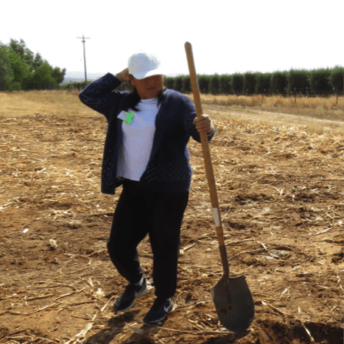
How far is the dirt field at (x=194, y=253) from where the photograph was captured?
3059mm

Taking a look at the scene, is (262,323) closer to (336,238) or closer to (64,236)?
(336,238)

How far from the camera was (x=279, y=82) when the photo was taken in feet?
130

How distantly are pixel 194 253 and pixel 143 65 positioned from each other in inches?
91.5

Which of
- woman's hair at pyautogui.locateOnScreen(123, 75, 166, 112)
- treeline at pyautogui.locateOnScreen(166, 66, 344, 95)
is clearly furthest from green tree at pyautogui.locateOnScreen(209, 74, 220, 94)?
woman's hair at pyautogui.locateOnScreen(123, 75, 166, 112)

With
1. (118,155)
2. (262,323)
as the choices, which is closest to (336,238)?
(262,323)

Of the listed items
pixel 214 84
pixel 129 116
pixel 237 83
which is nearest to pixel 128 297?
pixel 129 116

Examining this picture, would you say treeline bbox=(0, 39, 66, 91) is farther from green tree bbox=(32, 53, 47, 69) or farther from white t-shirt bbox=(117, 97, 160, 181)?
white t-shirt bbox=(117, 97, 160, 181)

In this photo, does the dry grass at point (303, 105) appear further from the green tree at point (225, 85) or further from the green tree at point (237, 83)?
the green tree at point (225, 85)

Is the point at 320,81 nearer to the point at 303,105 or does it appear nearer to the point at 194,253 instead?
the point at 303,105

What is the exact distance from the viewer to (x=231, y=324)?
9.63 feet

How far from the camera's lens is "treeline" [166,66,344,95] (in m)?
34.6

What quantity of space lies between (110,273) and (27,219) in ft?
6.64

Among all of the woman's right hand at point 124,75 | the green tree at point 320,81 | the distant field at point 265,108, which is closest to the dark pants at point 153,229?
the woman's right hand at point 124,75

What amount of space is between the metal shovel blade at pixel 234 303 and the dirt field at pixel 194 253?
0.34 feet
